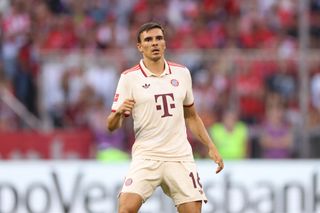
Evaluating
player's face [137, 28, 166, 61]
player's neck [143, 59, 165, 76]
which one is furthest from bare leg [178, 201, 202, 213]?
player's face [137, 28, 166, 61]

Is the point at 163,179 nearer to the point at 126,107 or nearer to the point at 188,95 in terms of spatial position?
the point at 188,95

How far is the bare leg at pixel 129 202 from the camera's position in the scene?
9492 mm

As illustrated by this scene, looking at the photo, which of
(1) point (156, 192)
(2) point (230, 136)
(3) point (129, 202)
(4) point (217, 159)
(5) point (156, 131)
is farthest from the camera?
(2) point (230, 136)

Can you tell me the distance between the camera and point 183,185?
31.7 feet

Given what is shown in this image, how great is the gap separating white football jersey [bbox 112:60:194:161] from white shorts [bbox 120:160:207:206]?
0.06m

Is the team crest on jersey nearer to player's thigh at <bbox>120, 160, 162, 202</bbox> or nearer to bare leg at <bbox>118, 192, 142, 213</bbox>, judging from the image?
player's thigh at <bbox>120, 160, 162, 202</bbox>

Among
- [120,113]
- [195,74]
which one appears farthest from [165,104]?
[195,74]

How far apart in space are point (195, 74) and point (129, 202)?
304 inches

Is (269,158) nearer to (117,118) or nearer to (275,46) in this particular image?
(275,46)

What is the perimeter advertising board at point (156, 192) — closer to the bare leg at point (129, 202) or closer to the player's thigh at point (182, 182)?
the player's thigh at point (182, 182)

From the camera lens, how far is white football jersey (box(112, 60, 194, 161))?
31.5 ft

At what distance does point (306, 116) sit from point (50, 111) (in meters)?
3.80

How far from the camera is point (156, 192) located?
14195 mm

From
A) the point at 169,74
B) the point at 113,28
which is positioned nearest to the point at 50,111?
the point at 113,28
